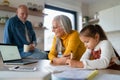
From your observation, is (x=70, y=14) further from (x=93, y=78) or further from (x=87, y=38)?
(x=93, y=78)

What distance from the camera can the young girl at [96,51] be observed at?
86 centimetres

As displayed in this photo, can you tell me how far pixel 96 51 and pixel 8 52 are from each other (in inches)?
30.2

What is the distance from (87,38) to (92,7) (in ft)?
14.0

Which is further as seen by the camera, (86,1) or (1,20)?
(86,1)

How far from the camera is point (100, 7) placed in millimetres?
4938

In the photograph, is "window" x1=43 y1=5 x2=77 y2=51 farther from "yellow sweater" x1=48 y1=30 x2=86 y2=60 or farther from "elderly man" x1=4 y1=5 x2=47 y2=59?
"yellow sweater" x1=48 y1=30 x2=86 y2=60

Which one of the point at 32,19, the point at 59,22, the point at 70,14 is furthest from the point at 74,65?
the point at 70,14

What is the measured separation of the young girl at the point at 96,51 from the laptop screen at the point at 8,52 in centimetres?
55

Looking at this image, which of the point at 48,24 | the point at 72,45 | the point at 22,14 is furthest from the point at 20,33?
the point at 48,24

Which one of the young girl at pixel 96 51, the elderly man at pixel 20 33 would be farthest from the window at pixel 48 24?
the young girl at pixel 96 51

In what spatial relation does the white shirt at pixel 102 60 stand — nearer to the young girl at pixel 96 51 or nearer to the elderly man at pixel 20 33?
the young girl at pixel 96 51

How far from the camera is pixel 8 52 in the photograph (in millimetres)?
1402

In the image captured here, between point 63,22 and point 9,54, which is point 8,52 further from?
point 63,22

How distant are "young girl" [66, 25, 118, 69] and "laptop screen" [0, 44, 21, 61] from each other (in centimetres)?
55
